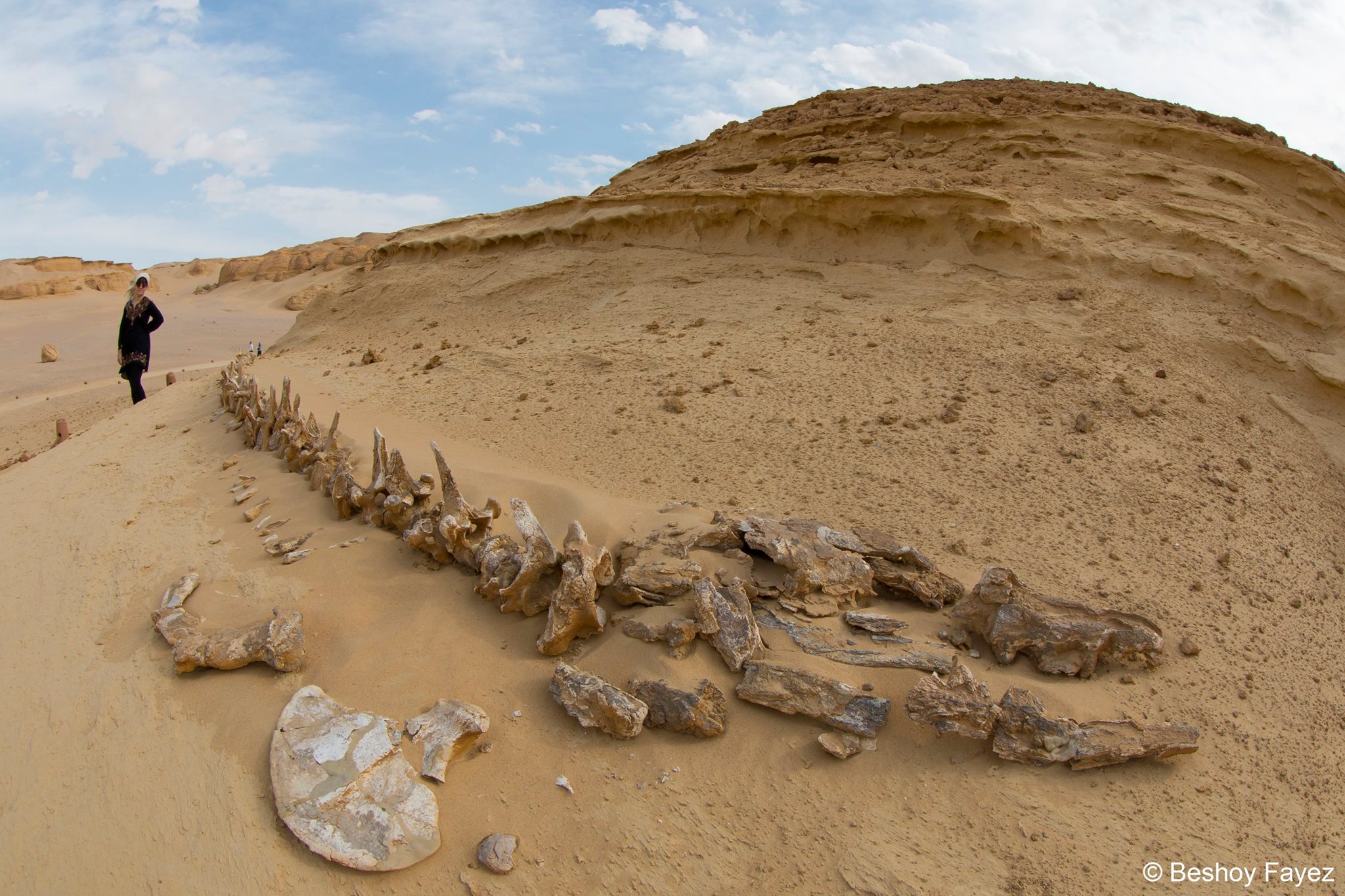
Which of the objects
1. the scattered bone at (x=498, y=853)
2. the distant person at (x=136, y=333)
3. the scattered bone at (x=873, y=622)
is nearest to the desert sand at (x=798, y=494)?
the scattered bone at (x=498, y=853)

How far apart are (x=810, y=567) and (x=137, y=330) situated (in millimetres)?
7899

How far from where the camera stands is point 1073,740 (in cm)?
241

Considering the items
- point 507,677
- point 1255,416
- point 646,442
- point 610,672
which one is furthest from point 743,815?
point 1255,416

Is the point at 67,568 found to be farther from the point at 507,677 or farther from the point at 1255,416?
the point at 1255,416

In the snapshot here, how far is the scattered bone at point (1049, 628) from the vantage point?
2.83 m

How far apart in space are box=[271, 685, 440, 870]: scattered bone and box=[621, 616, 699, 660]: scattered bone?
856mm

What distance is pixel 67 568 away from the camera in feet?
13.1

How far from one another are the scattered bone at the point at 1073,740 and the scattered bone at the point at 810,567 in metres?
0.71

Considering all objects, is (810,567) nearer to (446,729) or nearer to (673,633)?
(673,633)

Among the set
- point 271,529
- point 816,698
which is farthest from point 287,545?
point 816,698

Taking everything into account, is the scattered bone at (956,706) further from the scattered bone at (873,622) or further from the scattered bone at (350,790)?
the scattered bone at (350,790)

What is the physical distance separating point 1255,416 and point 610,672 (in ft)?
15.0

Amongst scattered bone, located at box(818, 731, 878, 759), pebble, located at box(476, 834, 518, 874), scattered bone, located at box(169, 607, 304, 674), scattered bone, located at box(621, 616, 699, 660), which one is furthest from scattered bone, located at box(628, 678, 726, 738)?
scattered bone, located at box(169, 607, 304, 674)

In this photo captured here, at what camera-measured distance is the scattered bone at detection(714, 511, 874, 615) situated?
2998 millimetres
